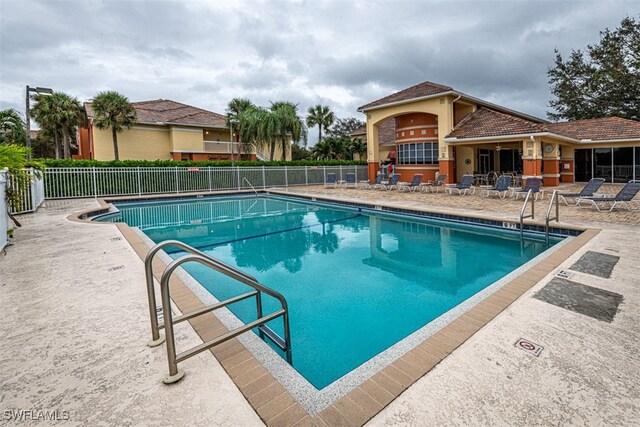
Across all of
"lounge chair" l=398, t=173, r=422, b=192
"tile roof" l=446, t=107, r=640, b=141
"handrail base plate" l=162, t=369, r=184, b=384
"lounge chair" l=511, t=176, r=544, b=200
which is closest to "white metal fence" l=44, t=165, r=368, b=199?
"lounge chair" l=398, t=173, r=422, b=192

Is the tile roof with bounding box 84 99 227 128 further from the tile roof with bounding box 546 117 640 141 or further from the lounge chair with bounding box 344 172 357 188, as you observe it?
the tile roof with bounding box 546 117 640 141

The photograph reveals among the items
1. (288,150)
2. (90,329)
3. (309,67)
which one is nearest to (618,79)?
(309,67)

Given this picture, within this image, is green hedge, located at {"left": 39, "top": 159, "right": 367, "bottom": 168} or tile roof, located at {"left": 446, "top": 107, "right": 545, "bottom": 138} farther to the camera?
tile roof, located at {"left": 446, "top": 107, "right": 545, "bottom": 138}

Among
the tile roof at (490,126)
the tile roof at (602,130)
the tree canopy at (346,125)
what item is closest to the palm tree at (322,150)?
the tile roof at (490,126)

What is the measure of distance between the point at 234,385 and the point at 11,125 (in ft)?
138

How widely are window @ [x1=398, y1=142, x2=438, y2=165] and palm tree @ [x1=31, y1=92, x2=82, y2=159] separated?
2574 centimetres

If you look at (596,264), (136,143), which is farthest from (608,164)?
(136,143)

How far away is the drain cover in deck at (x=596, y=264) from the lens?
4.73m

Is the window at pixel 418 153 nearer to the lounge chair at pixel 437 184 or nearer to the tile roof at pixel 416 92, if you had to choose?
the lounge chair at pixel 437 184

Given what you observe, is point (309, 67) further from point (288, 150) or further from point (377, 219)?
point (377, 219)

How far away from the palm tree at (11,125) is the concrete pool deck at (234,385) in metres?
37.1

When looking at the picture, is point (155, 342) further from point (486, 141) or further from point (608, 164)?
point (608, 164)

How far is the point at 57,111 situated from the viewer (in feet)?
84.1

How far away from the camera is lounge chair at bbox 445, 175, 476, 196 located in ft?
53.4
